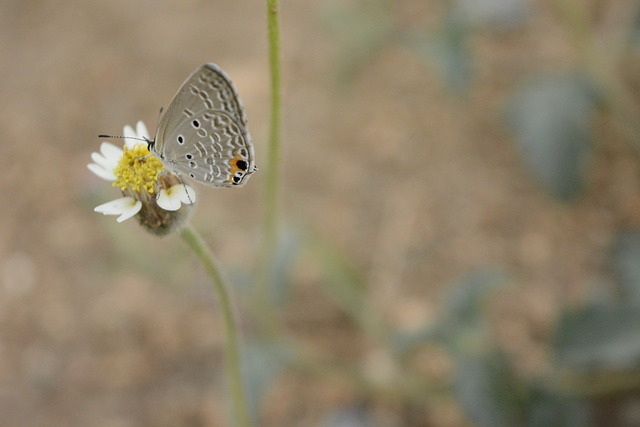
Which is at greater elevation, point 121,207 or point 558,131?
point 558,131

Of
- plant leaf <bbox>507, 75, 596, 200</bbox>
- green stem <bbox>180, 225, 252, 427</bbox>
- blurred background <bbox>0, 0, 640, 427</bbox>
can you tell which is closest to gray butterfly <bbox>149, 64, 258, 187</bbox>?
green stem <bbox>180, 225, 252, 427</bbox>

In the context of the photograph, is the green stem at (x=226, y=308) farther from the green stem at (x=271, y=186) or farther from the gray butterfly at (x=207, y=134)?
the green stem at (x=271, y=186)

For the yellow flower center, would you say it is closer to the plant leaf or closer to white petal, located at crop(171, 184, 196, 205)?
white petal, located at crop(171, 184, 196, 205)

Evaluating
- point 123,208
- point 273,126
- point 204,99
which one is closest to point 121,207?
point 123,208

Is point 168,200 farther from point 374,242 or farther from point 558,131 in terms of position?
point 558,131

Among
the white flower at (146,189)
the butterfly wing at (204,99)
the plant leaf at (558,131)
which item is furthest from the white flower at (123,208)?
the plant leaf at (558,131)

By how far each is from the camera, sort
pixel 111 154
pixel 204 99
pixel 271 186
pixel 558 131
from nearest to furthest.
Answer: pixel 204 99 → pixel 111 154 → pixel 271 186 → pixel 558 131

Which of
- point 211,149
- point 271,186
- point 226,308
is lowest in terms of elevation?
point 226,308
